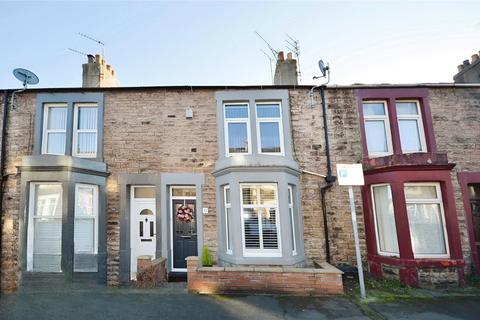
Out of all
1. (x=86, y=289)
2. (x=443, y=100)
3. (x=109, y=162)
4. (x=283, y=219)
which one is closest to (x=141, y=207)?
(x=109, y=162)

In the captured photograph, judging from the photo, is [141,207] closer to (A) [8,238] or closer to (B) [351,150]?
(A) [8,238]

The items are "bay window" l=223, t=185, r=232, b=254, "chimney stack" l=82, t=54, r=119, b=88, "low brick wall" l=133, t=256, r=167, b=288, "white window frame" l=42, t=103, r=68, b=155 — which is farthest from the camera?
"chimney stack" l=82, t=54, r=119, b=88

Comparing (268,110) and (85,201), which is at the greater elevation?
(268,110)

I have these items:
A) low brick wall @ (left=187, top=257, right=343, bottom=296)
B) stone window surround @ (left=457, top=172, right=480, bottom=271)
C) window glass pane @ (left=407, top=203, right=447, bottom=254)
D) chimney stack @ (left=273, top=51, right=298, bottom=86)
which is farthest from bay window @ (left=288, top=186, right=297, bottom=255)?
stone window surround @ (left=457, top=172, right=480, bottom=271)

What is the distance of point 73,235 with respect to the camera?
6938 mm

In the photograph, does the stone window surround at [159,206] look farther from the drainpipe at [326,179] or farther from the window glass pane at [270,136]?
the drainpipe at [326,179]

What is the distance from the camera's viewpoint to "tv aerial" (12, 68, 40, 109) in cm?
754

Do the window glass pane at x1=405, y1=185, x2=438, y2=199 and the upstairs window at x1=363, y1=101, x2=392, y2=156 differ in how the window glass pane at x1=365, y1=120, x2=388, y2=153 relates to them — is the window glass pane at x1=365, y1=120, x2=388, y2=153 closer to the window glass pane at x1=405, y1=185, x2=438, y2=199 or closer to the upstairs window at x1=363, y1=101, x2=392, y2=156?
the upstairs window at x1=363, y1=101, x2=392, y2=156

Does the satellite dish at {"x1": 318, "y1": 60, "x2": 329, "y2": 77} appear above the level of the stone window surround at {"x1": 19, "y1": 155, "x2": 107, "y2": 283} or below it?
above

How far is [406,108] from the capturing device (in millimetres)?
8156

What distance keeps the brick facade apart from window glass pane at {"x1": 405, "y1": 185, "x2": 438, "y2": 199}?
1076 millimetres

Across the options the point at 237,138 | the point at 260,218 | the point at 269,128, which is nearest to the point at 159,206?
the point at 260,218

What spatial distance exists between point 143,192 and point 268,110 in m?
4.46

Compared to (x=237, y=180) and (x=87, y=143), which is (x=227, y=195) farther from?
(x=87, y=143)
